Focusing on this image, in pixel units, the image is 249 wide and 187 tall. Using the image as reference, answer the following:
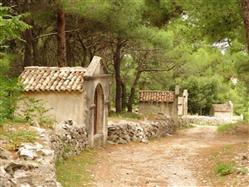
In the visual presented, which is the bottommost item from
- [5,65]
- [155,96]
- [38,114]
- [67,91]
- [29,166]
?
[29,166]

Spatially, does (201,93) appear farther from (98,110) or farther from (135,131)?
(98,110)

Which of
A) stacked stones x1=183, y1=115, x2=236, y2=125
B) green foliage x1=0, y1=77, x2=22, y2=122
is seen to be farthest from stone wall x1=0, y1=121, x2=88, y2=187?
stacked stones x1=183, y1=115, x2=236, y2=125

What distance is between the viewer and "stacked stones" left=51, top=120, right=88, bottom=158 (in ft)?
43.6

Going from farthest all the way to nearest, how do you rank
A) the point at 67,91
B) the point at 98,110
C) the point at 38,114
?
the point at 98,110 < the point at 67,91 < the point at 38,114

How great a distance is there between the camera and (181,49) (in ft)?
99.3

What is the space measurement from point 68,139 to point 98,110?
4499mm

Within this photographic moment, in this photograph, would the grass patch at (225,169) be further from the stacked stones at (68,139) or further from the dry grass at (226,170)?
the stacked stones at (68,139)

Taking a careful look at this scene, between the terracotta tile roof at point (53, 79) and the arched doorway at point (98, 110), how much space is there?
1753 millimetres

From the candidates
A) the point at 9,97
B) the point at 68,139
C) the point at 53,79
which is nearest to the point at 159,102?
the point at 53,79

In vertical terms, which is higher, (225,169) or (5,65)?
(5,65)

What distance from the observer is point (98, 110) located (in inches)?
746

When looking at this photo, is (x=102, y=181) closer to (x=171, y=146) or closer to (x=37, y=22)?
(x=171, y=146)

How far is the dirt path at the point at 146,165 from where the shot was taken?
12172 mm

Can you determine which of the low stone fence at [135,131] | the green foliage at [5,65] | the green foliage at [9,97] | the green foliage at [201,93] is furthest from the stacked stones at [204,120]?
the green foliage at [5,65]
